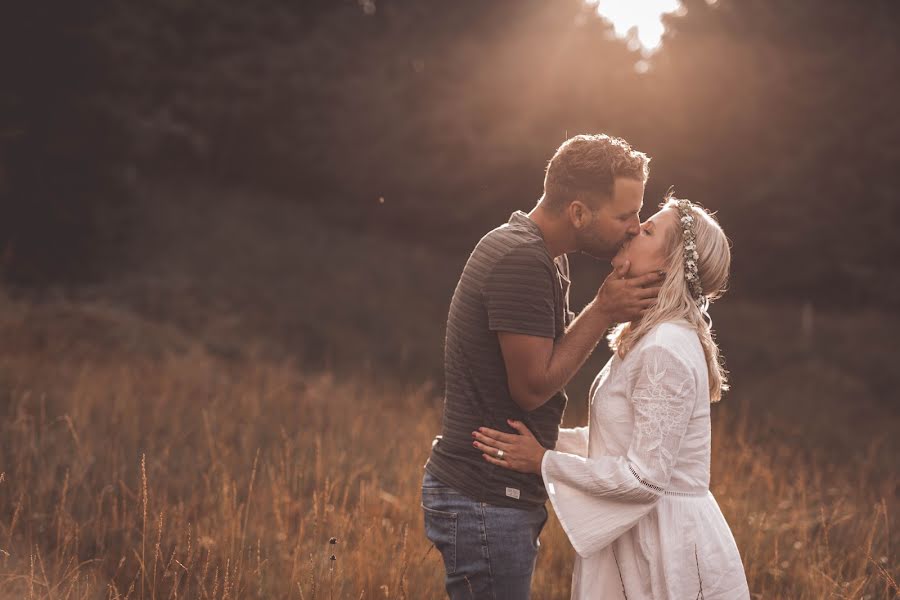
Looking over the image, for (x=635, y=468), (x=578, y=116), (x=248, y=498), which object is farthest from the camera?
(x=578, y=116)

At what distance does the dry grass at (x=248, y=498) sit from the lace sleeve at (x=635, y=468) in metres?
1.20

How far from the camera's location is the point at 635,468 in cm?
266

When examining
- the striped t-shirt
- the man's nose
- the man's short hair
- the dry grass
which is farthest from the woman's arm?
the dry grass

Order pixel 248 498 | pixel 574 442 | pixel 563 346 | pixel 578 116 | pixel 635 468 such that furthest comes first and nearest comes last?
1. pixel 578 116
2. pixel 248 498
3. pixel 574 442
4. pixel 563 346
5. pixel 635 468

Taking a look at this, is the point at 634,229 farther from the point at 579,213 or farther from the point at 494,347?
the point at 494,347

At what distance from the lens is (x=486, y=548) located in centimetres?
281

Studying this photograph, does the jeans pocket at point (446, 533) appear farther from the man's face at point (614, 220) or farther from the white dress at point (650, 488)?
the man's face at point (614, 220)

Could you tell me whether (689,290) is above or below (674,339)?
above

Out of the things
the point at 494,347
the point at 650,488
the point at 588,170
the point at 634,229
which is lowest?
→ the point at 650,488

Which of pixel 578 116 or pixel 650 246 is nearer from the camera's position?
pixel 650 246

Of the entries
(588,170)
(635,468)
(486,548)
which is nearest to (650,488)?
(635,468)

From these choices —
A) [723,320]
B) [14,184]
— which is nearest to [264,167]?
[14,184]

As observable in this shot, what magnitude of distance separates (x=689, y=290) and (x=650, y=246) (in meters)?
0.22

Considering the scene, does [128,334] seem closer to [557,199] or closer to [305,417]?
[305,417]
